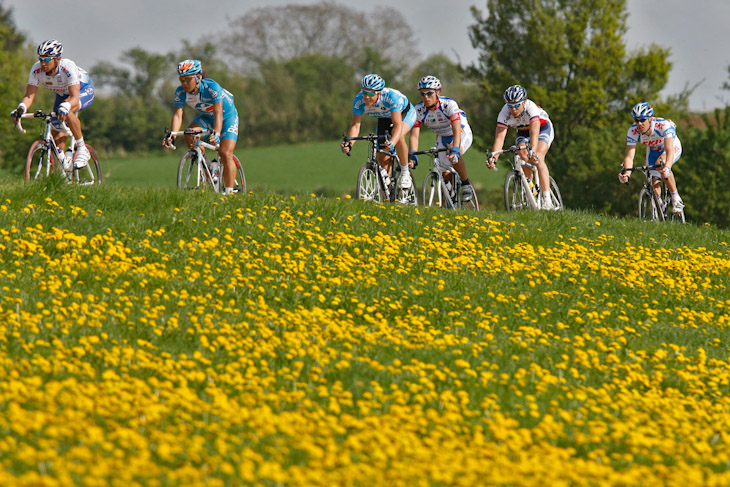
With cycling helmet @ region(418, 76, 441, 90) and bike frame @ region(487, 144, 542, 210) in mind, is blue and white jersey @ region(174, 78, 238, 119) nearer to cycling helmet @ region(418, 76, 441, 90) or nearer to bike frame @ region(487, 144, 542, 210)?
cycling helmet @ region(418, 76, 441, 90)

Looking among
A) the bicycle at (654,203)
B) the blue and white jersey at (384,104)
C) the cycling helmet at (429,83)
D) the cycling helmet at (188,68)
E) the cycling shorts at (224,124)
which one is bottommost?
the bicycle at (654,203)

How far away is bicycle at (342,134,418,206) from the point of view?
13867mm

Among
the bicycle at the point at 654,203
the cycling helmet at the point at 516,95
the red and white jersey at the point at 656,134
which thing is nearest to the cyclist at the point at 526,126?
the cycling helmet at the point at 516,95

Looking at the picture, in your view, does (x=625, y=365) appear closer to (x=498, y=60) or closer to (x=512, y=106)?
(x=512, y=106)

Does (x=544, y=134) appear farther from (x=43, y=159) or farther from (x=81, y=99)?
(x=43, y=159)

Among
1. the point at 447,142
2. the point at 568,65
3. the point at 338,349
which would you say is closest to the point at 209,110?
the point at 447,142

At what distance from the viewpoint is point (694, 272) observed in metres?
12.3

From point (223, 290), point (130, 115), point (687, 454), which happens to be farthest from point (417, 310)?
point (130, 115)

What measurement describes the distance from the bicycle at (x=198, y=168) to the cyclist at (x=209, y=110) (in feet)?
0.47

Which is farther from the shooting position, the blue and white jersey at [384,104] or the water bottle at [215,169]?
the blue and white jersey at [384,104]

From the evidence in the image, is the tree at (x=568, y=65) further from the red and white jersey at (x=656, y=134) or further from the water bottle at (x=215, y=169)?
the water bottle at (x=215, y=169)

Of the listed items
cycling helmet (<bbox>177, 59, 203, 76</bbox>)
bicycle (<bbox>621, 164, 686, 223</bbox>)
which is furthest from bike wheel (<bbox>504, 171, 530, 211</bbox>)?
cycling helmet (<bbox>177, 59, 203, 76</bbox>)

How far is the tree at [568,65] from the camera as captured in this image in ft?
108

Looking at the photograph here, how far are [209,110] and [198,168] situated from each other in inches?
33.3
